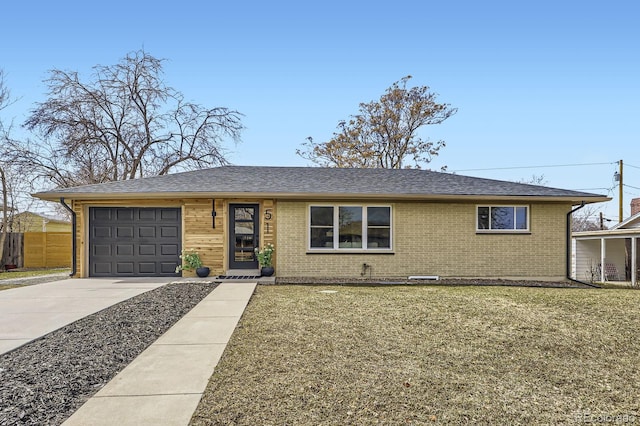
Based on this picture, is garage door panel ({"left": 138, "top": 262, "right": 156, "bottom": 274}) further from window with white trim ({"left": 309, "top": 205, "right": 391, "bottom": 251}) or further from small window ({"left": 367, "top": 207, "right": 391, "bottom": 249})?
small window ({"left": 367, "top": 207, "right": 391, "bottom": 249})

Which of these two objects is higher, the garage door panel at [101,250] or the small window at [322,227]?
the small window at [322,227]

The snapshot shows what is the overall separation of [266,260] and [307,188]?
2383 mm

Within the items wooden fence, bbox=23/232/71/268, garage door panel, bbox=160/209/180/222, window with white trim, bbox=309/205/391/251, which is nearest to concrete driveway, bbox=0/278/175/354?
garage door panel, bbox=160/209/180/222

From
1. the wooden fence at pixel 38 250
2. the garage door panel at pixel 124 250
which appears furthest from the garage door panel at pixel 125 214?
the wooden fence at pixel 38 250

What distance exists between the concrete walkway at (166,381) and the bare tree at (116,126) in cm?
2012

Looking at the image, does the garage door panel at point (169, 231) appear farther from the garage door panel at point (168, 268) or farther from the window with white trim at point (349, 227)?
the window with white trim at point (349, 227)

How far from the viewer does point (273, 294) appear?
8.63m

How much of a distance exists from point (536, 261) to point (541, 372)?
930 cm

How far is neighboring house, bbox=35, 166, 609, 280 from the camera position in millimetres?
11664

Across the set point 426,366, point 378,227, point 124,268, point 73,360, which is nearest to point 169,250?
point 124,268

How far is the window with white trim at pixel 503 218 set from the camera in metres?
12.1

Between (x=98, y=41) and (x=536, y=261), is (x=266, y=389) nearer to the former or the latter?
(x=536, y=261)

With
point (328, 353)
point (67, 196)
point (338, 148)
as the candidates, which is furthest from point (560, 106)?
point (67, 196)

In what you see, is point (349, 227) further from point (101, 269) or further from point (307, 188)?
point (101, 269)
